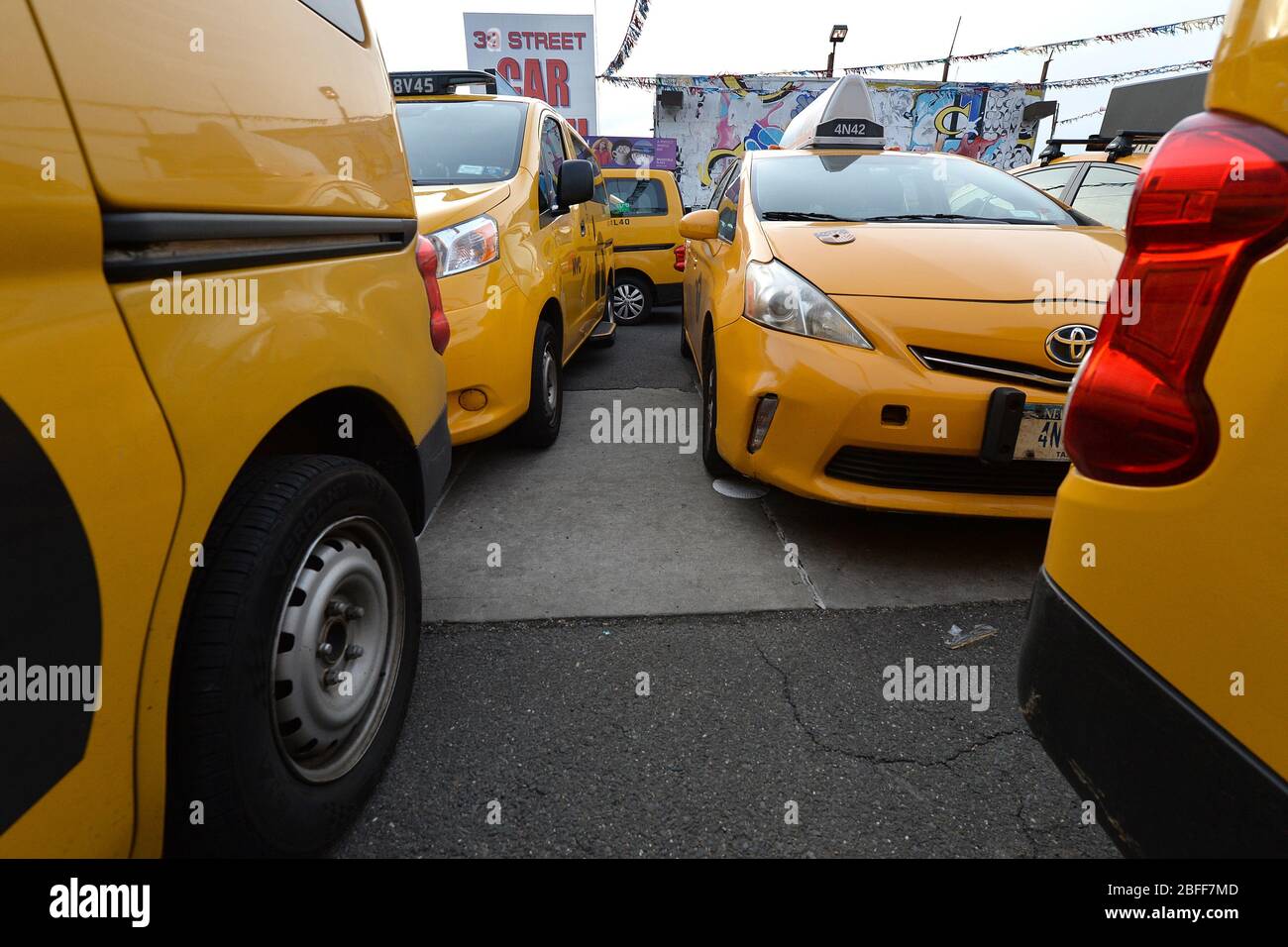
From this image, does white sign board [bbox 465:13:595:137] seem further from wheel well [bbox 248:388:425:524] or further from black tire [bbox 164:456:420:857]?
black tire [bbox 164:456:420:857]

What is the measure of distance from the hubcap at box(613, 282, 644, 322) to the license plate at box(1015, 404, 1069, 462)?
5.80m

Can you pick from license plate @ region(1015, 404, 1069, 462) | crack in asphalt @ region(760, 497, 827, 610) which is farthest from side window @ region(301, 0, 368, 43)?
license plate @ region(1015, 404, 1069, 462)

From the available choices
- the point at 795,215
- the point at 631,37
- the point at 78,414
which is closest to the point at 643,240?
the point at 795,215

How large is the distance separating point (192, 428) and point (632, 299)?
6.88m

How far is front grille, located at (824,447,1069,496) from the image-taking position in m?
2.24

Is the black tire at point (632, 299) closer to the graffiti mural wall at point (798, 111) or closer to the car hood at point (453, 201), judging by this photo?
the car hood at point (453, 201)

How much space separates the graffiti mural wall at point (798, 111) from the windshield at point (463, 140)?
13.3 m

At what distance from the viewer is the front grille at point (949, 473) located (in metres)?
2.24

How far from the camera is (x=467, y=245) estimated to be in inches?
112

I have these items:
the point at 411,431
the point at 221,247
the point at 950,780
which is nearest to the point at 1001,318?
the point at 950,780

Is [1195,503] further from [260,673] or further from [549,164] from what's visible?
[549,164]

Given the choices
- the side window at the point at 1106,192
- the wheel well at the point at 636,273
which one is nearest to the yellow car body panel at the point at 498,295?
the wheel well at the point at 636,273

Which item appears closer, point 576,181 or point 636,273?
point 576,181

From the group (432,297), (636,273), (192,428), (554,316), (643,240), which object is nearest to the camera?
(192,428)
